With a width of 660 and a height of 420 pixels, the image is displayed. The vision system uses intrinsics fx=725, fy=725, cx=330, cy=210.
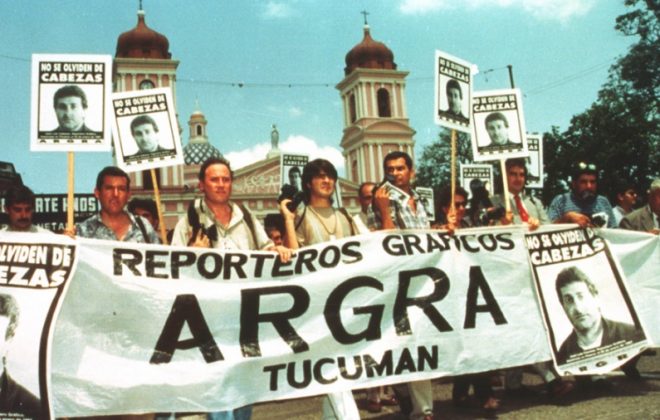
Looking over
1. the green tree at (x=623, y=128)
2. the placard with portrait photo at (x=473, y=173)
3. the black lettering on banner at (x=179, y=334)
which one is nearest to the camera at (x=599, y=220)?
the black lettering on banner at (x=179, y=334)

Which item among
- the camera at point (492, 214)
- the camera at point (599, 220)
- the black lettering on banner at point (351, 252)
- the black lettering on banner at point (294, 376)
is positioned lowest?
the black lettering on banner at point (294, 376)

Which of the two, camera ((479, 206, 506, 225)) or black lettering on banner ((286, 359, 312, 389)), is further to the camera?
camera ((479, 206, 506, 225))

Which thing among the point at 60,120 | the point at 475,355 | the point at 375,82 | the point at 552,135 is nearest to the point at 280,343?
the point at 475,355

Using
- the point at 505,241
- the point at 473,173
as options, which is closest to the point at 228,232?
the point at 505,241

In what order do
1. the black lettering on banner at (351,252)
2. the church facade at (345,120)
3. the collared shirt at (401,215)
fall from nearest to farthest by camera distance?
the black lettering on banner at (351,252), the collared shirt at (401,215), the church facade at (345,120)

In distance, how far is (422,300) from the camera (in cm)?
458

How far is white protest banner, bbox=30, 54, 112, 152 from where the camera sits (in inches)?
180

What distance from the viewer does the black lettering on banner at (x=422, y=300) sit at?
450 centimetres

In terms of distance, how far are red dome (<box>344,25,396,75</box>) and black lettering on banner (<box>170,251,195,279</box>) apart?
53643 mm

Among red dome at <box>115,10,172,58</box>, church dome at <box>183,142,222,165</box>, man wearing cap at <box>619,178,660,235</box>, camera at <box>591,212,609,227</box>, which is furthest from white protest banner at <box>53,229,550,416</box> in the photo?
church dome at <box>183,142,222,165</box>

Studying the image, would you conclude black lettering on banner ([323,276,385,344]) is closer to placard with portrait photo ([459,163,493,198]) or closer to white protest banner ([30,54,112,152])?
white protest banner ([30,54,112,152])

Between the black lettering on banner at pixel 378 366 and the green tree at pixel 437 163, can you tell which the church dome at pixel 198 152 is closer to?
the green tree at pixel 437 163

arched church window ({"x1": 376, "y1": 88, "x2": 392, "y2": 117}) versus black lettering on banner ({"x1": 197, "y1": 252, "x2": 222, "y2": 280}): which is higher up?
arched church window ({"x1": 376, "y1": 88, "x2": 392, "y2": 117})

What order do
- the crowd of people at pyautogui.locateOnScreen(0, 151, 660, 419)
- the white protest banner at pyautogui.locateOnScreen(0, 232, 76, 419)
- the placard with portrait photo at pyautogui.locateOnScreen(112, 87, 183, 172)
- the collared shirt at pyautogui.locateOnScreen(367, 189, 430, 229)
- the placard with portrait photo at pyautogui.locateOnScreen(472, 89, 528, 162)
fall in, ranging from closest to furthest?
the white protest banner at pyautogui.locateOnScreen(0, 232, 76, 419) < the crowd of people at pyautogui.locateOnScreen(0, 151, 660, 419) < the collared shirt at pyautogui.locateOnScreen(367, 189, 430, 229) < the placard with portrait photo at pyautogui.locateOnScreen(112, 87, 183, 172) < the placard with portrait photo at pyautogui.locateOnScreen(472, 89, 528, 162)
